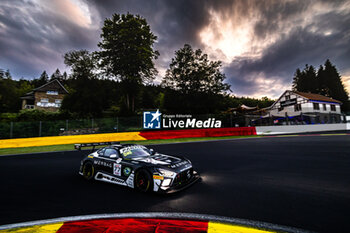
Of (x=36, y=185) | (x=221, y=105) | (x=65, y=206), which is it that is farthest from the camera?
(x=221, y=105)

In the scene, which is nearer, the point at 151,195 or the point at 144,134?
the point at 151,195

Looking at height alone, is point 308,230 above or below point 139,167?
below

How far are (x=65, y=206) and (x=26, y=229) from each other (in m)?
0.88

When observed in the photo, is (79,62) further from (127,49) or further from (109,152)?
(109,152)

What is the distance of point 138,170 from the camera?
4277 mm

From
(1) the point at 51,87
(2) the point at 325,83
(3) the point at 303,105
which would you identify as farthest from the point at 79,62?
(2) the point at 325,83

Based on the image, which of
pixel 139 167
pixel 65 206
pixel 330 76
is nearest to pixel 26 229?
pixel 65 206

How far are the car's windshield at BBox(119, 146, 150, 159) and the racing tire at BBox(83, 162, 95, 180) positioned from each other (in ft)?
4.26

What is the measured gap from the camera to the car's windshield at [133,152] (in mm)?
4839

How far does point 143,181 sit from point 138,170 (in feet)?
1.02

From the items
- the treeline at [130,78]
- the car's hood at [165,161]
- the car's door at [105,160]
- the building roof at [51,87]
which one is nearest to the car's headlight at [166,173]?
the car's hood at [165,161]

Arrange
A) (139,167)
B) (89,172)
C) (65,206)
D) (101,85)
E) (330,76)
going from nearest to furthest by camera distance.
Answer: (65,206)
(139,167)
(89,172)
(101,85)
(330,76)

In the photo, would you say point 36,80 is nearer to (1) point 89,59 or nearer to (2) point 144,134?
(1) point 89,59

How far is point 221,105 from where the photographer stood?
116ft
